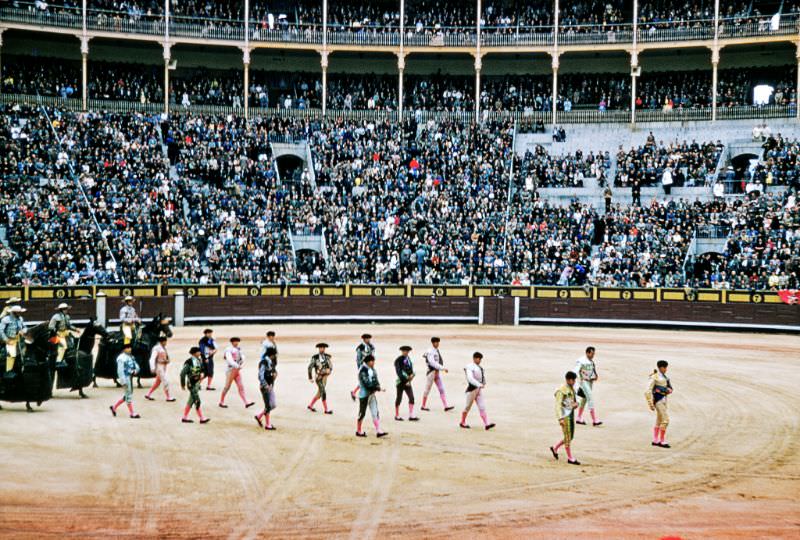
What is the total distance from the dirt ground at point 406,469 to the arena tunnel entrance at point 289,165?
85.3 feet

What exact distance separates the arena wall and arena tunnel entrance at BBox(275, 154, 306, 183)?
11256 millimetres

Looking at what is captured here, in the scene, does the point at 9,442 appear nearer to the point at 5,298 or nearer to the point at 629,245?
the point at 5,298

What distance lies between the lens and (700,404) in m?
17.7

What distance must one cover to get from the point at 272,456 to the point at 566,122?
121ft

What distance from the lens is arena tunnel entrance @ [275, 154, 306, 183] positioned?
44.9m

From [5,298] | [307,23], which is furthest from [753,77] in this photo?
[5,298]

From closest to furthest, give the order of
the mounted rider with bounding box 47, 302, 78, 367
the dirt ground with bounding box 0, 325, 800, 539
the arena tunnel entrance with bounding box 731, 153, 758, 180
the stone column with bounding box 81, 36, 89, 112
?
1. the dirt ground with bounding box 0, 325, 800, 539
2. the mounted rider with bounding box 47, 302, 78, 367
3. the arena tunnel entrance with bounding box 731, 153, 758, 180
4. the stone column with bounding box 81, 36, 89, 112

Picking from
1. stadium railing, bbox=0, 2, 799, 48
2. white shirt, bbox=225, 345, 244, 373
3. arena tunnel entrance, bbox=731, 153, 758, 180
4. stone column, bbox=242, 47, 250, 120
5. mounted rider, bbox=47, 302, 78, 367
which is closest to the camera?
white shirt, bbox=225, 345, 244, 373

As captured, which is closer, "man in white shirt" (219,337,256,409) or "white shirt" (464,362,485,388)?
"white shirt" (464,362,485,388)

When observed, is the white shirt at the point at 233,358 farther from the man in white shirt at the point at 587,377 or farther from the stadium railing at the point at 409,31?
the stadium railing at the point at 409,31

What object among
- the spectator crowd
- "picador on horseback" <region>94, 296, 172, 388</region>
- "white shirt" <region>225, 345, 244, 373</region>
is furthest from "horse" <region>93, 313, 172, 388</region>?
the spectator crowd

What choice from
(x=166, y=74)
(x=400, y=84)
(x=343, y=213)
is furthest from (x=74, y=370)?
(x=400, y=84)

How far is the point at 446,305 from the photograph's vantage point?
3562cm

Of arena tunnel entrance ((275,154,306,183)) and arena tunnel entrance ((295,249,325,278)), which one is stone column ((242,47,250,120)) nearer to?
arena tunnel entrance ((275,154,306,183))
